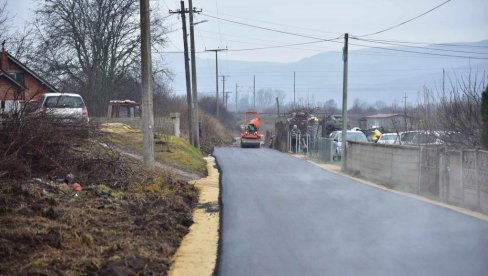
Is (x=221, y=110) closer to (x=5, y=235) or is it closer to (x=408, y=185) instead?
(x=408, y=185)

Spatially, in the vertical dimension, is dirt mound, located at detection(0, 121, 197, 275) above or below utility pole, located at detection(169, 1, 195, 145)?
below

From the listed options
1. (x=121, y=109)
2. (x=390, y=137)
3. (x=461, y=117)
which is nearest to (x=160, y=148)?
(x=461, y=117)

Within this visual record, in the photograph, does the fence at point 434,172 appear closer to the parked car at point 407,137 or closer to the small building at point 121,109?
the parked car at point 407,137

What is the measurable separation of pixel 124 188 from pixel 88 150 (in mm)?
2203

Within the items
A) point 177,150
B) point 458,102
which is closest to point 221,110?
point 177,150

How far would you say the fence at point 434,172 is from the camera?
14219mm

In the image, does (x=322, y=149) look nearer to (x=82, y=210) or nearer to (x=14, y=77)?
(x=14, y=77)

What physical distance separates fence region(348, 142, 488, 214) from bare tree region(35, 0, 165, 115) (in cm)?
2915

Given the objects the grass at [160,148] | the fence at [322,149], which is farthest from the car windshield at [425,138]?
the fence at [322,149]

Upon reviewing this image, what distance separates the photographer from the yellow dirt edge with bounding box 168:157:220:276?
8438 mm

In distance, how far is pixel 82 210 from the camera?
10.4 m

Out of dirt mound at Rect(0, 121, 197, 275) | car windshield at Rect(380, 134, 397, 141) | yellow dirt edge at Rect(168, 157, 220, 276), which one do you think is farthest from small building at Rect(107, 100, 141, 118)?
yellow dirt edge at Rect(168, 157, 220, 276)

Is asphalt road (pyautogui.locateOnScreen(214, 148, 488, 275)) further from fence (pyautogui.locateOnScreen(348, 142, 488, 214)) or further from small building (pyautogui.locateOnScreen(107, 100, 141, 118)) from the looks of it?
small building (pyautogui.locateOnScreen(107, 100, 141, 118))

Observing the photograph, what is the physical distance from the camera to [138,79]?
5459cm
